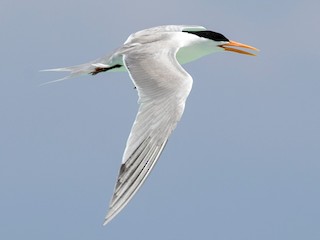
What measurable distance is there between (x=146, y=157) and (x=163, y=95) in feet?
4.31

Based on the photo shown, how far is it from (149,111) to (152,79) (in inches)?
34.4

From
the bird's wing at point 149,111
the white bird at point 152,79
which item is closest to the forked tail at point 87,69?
the white bird at point 152,79

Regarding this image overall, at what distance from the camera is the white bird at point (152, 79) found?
9.62 metres

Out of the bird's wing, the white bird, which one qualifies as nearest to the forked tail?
the white bird

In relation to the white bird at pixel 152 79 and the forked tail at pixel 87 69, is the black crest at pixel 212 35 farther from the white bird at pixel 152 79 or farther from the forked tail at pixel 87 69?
the forked tail at pixel 87 69

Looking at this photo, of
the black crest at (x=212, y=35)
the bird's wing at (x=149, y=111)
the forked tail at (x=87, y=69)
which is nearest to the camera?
the bird's wing at (x=149, y=111)

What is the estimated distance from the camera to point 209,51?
14.8 meters

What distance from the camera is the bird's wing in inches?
376

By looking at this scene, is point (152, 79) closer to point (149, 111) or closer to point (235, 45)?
point (149, 111)

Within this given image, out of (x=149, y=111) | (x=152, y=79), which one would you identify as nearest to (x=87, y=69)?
(x=152, y=79)

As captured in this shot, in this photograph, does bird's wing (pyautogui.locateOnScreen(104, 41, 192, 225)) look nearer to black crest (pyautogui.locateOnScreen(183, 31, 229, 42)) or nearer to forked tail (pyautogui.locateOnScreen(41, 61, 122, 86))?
forked tail (pyautogui.locateOnScreen(41, 61, 122, 86))

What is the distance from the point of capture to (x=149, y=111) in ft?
34.6

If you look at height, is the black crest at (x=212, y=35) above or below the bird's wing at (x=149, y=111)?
above

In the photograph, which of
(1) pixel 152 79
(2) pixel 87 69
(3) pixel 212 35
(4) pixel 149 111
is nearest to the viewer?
(4) pixel 149 111
